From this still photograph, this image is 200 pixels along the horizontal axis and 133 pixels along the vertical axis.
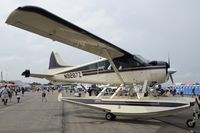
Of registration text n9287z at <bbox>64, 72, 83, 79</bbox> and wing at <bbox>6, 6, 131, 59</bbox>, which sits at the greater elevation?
wing at <bbox>6, 6, 131, 59</bbox>

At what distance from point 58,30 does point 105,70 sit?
4420 millimetres

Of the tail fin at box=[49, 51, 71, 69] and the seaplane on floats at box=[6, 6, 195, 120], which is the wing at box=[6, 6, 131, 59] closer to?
the seaplane on floats at box=[6, 6, 195, 120]

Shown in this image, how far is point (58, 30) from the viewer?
36.9 ft

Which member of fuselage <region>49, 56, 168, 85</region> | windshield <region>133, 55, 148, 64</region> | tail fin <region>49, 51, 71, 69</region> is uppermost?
tail fin <region>49, 51, 71, 69</region>

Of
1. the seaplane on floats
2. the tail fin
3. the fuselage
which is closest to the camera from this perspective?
the seaplane on floats

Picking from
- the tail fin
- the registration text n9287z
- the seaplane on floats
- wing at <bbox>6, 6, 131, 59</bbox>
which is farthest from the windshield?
the tail fin

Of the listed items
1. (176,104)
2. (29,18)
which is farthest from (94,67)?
(29,18)

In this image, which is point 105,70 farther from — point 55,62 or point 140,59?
point 55,62

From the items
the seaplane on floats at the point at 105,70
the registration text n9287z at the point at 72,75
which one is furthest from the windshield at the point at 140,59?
the registration text n9287z at the point at 72,75

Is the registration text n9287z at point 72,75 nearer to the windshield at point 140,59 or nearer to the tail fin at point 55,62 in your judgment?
the tail fin at point 55,62

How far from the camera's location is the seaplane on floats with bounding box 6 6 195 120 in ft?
33.1

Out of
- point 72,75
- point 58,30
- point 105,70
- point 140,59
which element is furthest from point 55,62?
point 58,30

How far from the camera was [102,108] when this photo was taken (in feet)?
42.8

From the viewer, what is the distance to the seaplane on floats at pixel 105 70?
10.1 m
